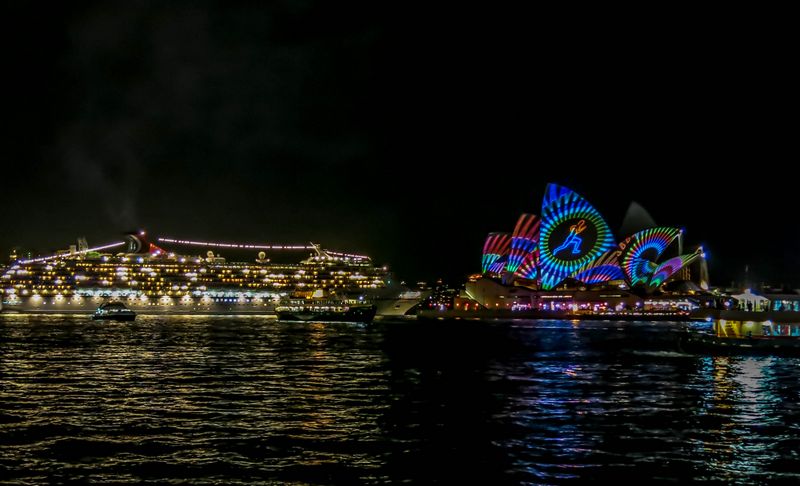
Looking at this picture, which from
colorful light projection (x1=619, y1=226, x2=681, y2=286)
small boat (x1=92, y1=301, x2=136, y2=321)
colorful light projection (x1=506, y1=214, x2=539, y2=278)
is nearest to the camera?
small boat (x1=92, y1=301, x2=136, y2=321)

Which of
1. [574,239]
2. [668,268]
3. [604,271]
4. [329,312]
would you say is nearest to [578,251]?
[574,239]

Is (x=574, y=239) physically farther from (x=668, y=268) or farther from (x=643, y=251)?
(x=668, y=268)

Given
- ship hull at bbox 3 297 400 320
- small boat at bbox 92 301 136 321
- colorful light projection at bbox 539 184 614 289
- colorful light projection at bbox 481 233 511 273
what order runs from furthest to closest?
colorful light projection at bbox 481 233 511 273 < colorful light projection at bbox 539 184 614 289 < ship hull at bbox 3 297 400 320 < small boat at bbox 92 301 136 321

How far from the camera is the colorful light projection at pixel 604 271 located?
3588 inches

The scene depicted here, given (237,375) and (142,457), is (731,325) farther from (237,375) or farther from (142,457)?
(142,457)

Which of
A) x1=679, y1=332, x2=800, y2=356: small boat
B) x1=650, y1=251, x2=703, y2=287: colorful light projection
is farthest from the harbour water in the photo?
x1=650, y1=251, x2=703, y2=287: colorful light projection

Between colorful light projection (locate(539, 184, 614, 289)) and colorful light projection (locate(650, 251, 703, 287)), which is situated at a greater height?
colorful light projection (locate(539, 184, 614, 289))

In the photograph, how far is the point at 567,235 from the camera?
86.4m

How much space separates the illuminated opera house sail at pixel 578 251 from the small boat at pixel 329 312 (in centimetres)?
3090

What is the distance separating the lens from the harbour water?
10633 mm

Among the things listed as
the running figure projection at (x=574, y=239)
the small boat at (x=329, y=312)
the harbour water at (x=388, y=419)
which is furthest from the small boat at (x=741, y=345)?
the running figure projection at (x=574, y=239)

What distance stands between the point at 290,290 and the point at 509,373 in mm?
56634

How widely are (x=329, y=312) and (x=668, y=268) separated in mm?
44989

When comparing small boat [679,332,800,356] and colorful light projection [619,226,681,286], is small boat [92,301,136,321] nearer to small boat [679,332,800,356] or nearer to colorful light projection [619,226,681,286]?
small boat [679,332,800,356]
